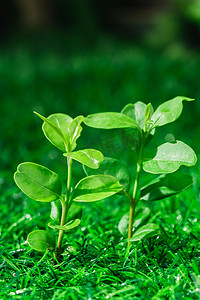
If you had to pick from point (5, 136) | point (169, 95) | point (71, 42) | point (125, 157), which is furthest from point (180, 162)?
point (71, 42)

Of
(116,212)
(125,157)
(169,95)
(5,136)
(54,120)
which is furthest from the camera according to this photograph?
(169,95)

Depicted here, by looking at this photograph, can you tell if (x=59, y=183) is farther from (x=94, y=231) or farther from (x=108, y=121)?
(x=94, y=231)

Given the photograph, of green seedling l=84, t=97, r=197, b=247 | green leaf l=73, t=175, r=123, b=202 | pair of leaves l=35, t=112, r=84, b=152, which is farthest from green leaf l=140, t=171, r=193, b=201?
pair of leaves l=35, t=112, r=84, b=152

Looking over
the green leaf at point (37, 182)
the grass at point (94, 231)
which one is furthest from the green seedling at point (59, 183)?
the grass at point (94, 231)

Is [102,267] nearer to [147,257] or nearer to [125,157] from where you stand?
[147,257]

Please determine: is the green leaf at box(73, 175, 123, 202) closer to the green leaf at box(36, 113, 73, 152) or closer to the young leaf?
the green leaf at box(36, 113, 73, 152)

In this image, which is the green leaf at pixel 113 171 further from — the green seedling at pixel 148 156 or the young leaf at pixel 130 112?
the young leaf at pixel 130 112
